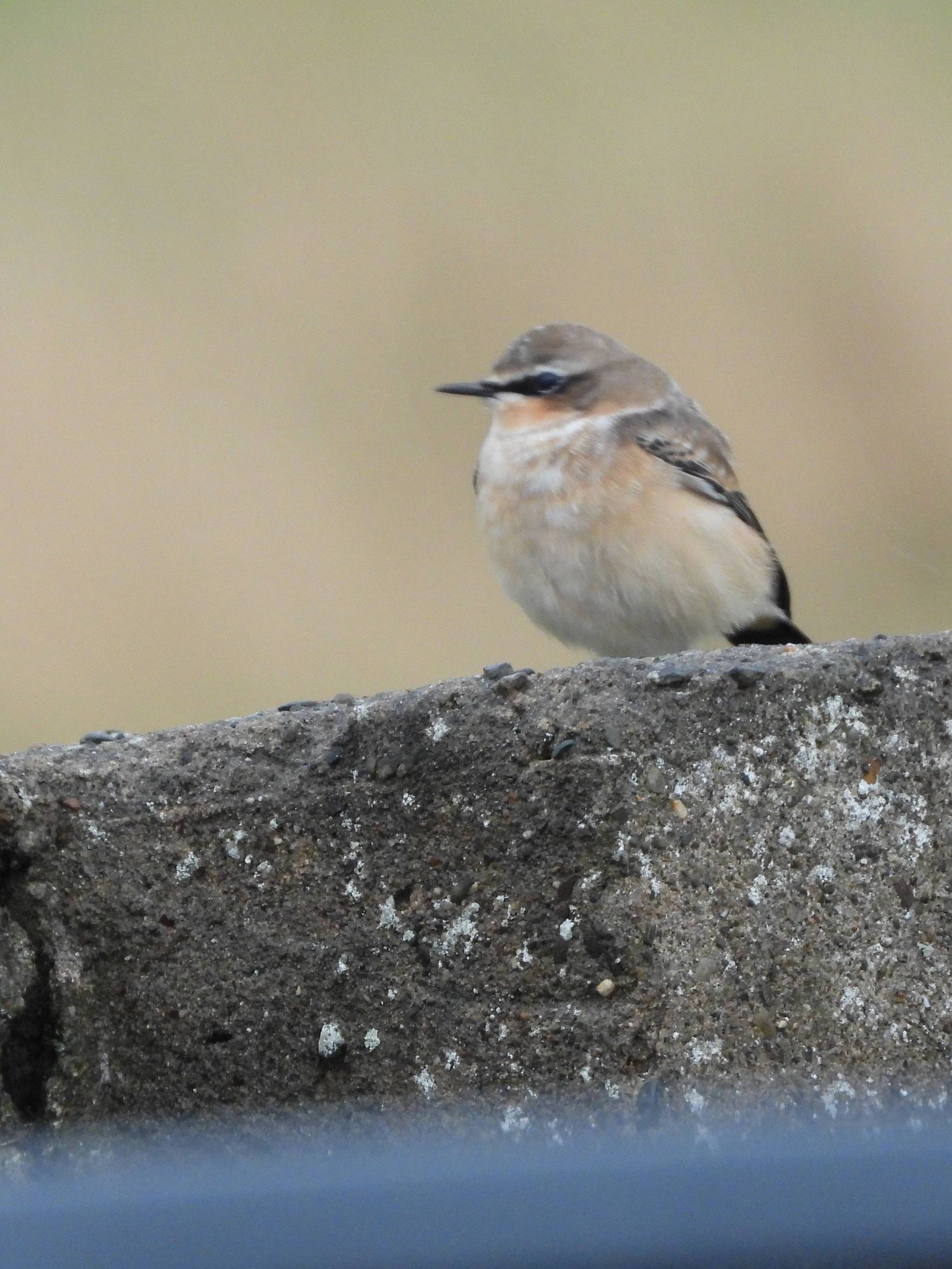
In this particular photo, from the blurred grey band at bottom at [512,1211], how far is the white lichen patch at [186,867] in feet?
4.43

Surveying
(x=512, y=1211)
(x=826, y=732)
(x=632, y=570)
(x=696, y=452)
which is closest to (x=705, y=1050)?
(x=826, y=732)

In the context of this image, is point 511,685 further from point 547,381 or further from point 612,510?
point 547,381

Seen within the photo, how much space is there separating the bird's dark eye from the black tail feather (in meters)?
0.87

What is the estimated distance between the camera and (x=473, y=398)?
5.11 m

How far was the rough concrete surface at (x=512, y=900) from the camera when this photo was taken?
2.03 metres

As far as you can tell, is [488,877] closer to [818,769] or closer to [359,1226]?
[818,769]

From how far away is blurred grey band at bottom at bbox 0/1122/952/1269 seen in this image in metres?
0.84

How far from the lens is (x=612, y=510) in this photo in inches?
176

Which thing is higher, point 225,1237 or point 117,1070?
point 225,1237

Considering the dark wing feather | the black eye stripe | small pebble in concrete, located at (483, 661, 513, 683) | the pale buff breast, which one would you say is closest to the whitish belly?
the pale buff breast

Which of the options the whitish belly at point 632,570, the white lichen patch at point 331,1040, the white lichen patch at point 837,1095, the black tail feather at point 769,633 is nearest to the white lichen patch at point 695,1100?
the white lichen patch at point 837,1095

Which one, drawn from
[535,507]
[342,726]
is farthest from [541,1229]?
[535,507]

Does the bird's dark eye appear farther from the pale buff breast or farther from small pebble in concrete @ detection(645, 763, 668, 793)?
small pebble in concrete @ detection(645, 763, 668, 793)

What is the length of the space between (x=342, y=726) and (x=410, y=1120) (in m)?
0.52
